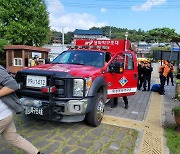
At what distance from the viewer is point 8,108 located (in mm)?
2957

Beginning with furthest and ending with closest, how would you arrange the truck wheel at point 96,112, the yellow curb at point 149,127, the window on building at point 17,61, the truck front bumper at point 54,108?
the window on building at point 17,61
the truck wheel at point 96,112
the truck front bumper at point 54,108
the yellow curb at point 149,127

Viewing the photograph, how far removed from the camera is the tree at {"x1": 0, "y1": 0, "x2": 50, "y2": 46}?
22172 millimetres

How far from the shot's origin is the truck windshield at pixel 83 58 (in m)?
6.25

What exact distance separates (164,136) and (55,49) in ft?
106

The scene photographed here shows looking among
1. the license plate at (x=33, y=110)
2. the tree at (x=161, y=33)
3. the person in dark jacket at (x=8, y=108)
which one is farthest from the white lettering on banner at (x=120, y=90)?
the tree at (x=161, y=33)

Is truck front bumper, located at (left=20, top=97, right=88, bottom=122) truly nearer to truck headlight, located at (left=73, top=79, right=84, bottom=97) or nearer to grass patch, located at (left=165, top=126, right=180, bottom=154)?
truck headlight, located at (left=73, top=79, right=84, bottom=97)

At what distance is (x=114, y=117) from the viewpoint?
646 cm

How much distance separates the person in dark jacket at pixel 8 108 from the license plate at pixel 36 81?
5.94 feet

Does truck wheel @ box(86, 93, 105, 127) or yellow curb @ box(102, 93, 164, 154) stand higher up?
truck wheel @ box(86, 93, 105, 127)

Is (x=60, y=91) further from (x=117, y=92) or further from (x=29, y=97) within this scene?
(x=117, y=92)

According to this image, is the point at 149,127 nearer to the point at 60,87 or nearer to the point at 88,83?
the point at 88,83

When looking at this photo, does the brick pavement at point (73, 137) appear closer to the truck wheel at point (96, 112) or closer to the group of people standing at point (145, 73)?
the truck wheel at point (96, 112)

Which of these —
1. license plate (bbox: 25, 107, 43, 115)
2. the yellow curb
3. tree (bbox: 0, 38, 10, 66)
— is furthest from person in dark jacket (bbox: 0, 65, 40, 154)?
tree (bbox: 0, 38, 10, 66)

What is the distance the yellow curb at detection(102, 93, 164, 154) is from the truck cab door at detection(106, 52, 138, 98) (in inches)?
34.0
